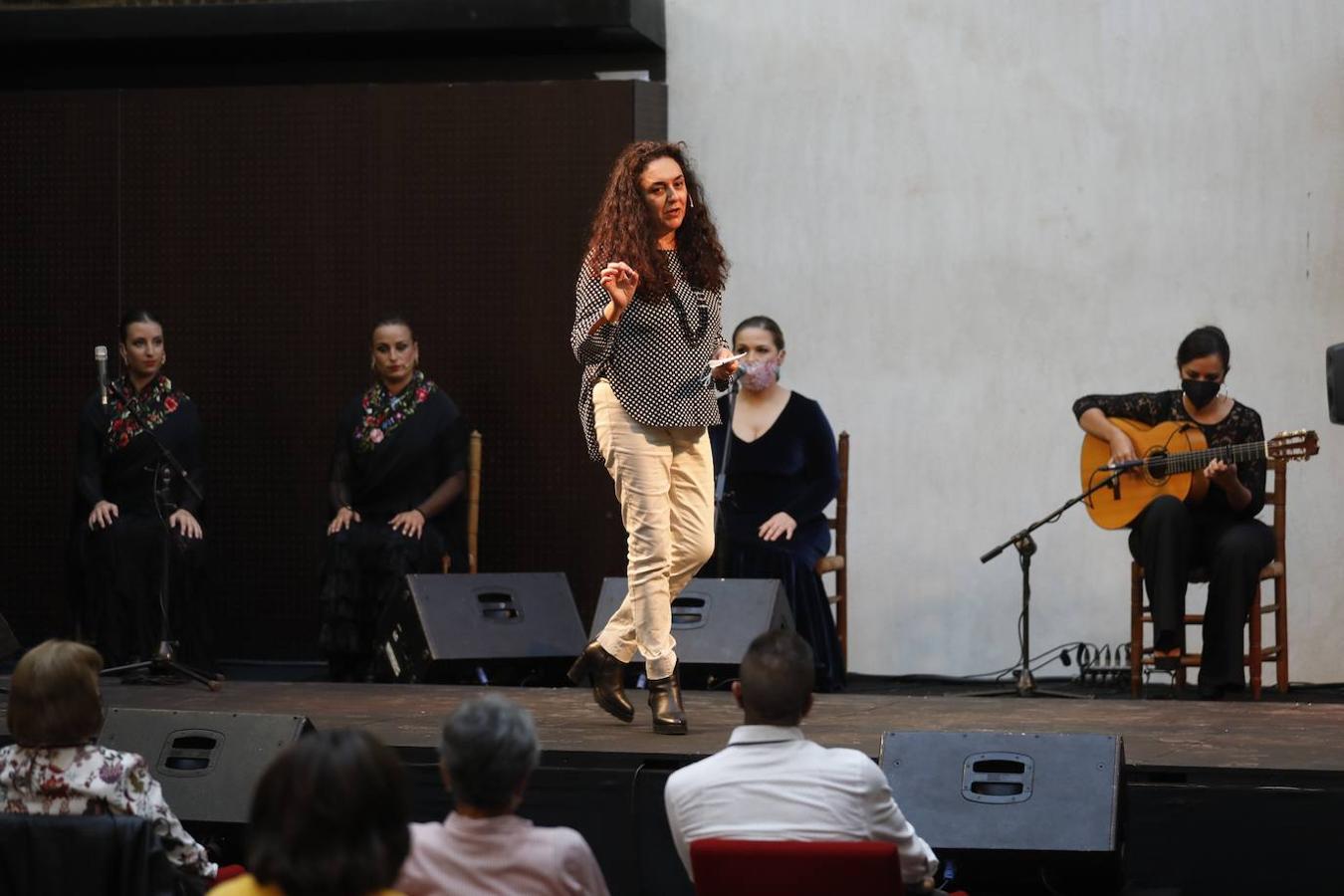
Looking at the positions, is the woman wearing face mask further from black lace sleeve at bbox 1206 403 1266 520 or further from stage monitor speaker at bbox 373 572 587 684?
stage monitor speaker at bbox 373 572 587 684

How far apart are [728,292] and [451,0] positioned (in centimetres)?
149

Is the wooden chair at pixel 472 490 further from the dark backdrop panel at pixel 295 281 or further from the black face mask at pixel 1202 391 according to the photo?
the black face mask at pixel 1202 391

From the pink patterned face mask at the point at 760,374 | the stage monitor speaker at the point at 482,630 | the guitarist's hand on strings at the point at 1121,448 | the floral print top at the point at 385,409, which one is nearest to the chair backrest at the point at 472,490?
the floral print top at the point at 385,409

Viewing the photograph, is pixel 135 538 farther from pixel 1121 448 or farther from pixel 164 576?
pixel 1121 448

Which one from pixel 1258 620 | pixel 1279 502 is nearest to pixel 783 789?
pixel 1258 620

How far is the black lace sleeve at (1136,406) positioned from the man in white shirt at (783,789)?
3.47 metres

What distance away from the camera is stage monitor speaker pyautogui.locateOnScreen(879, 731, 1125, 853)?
139 inches

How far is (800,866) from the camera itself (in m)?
2.51

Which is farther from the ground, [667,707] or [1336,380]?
[1336,380]

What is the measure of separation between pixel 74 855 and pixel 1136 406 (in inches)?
159

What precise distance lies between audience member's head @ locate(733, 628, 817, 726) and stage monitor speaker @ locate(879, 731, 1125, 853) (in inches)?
34.6

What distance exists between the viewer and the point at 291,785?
6.59 ft

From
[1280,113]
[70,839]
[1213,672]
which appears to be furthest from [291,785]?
[1280,113]

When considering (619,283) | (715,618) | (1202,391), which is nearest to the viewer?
(619,283)
